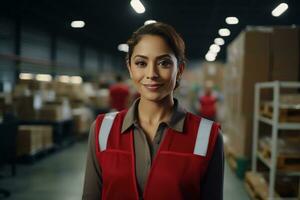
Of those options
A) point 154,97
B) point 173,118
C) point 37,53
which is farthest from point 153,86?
point 37,53

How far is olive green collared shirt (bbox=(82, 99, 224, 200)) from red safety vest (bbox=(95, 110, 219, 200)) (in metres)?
0.03

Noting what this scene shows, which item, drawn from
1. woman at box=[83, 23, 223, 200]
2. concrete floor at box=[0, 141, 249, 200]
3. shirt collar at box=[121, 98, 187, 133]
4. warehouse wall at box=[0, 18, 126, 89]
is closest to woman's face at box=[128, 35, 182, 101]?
woman at box=[83, 23, 223, 200]

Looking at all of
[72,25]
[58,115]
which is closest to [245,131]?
[72,25]

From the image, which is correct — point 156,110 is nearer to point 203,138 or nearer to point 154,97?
point 154,97

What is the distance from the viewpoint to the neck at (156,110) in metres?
1.46

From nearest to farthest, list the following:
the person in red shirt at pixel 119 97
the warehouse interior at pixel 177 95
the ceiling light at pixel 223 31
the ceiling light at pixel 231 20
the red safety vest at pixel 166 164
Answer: the red safety vest at pixel 166 164
the ceiling light at pixel 231 20
the ceiling light at pixel 223 31
the warehouse interior at pixel 177 95
the person in red shirt at pixel 119 97

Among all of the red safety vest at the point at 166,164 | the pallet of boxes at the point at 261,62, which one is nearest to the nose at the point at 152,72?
the red safety vest at the point at 166,164

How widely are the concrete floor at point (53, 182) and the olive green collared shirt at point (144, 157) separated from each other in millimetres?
3653

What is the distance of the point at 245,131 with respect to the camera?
19.1 feet

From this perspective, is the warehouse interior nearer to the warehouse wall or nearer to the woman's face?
the warehouse wall

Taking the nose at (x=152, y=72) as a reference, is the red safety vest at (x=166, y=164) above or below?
below

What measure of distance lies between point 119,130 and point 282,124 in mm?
3093

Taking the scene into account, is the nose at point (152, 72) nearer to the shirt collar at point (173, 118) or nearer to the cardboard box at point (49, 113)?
the shirt collar at point (173, 118)

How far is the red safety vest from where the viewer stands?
4.39ft
